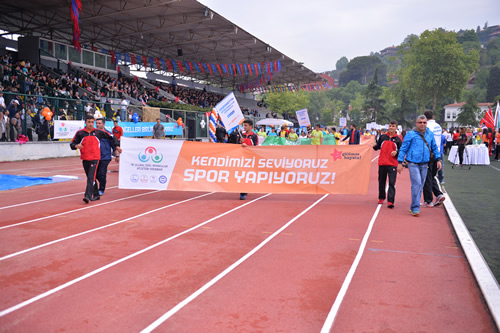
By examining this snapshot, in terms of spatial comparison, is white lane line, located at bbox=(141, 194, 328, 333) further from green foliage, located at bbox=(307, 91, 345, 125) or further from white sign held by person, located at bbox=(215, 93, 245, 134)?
green foliage, located at bbox=(307, 91, 345, 125)

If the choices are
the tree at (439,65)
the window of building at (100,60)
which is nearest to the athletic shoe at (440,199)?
the window of building at (100,60)

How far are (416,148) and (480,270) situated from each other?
372 centimetres

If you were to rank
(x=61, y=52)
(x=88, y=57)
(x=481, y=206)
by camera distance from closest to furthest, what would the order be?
1. (x=481, y=206)
2. (x=61, y=52)
3. (x=88, y=57)

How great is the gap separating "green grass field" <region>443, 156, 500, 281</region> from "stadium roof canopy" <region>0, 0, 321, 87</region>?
63.9 feet

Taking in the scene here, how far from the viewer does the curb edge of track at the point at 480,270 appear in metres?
3.80

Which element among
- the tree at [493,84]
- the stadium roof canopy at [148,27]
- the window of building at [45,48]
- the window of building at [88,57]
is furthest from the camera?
the tree at [493,84]

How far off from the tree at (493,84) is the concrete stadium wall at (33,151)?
13545 centimetres

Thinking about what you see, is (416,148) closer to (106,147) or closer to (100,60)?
(106,147)

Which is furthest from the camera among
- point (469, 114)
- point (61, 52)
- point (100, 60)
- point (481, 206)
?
point (469, 114)

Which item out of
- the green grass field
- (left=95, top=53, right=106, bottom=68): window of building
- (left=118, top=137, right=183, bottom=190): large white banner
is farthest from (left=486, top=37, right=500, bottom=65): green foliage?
(left=118, top=137, right=183, bottom=190): large white banner

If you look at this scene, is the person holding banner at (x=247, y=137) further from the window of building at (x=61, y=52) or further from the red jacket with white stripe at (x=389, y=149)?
the window of building at (x=61, y=52)

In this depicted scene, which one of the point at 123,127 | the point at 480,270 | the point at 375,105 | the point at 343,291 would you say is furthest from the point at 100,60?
the point at 375,105

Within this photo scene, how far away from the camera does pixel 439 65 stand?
236ft

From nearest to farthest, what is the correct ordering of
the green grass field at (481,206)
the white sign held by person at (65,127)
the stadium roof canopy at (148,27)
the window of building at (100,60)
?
the green grass field at (481,206), the white sign held by person at (65,127), the stadium roof canopy at (148,27), the window of building at (100,60)
